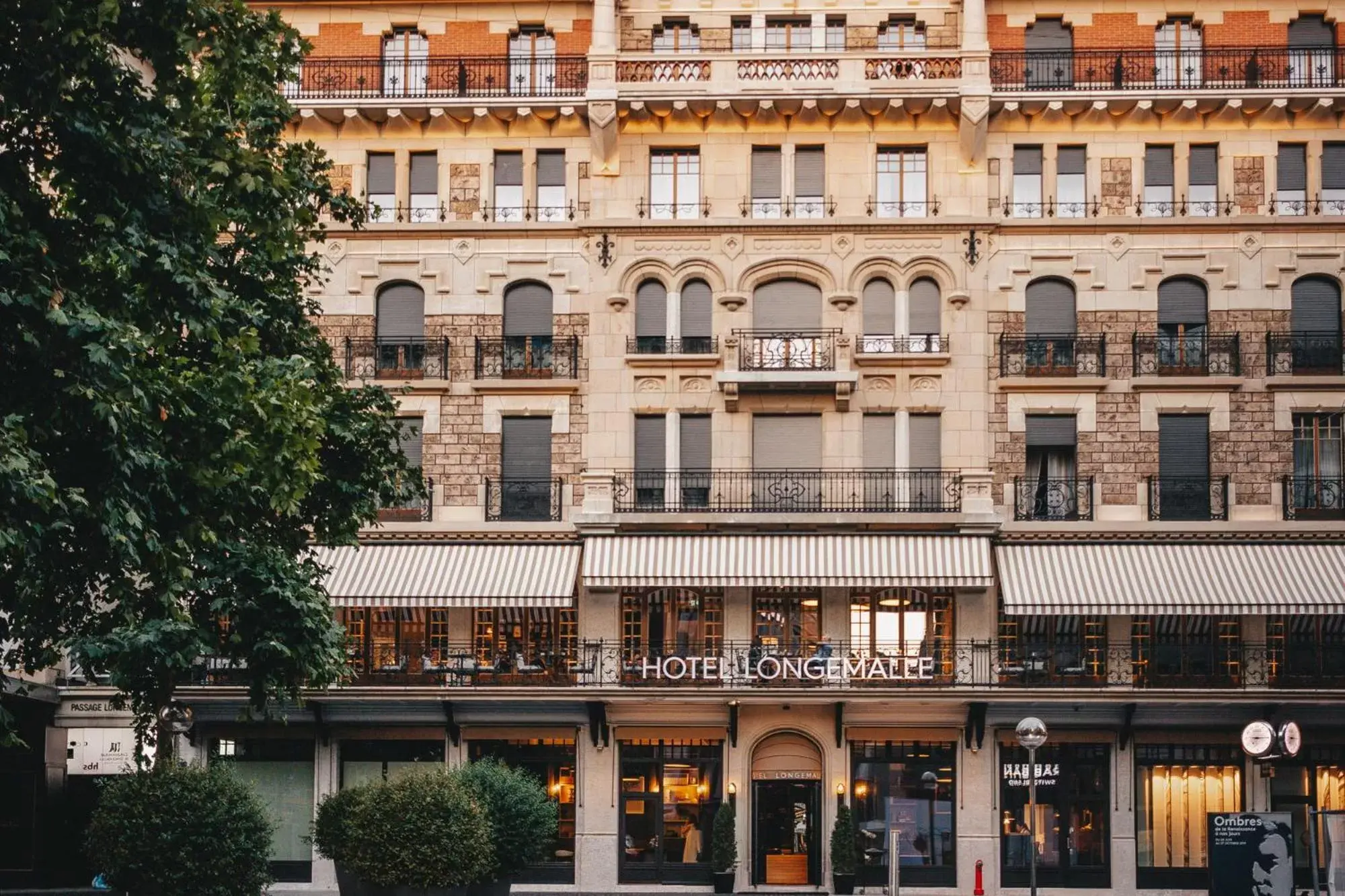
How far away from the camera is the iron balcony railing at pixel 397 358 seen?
43781 mm

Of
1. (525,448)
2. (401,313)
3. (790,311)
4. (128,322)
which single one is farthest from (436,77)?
(128,322)

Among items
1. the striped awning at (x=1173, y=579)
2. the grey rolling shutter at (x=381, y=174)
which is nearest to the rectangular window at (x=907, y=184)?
the striped awning at (x=1173, y=579)

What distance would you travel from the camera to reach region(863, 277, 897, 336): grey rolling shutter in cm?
4334

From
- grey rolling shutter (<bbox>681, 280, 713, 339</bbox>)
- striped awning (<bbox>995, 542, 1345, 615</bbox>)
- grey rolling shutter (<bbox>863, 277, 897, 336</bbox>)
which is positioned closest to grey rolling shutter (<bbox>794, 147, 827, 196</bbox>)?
grey rolling shutter (<bbox>863, 277, 897, 336</bbox>)

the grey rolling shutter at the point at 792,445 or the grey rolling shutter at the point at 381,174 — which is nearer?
the grey rolling shutter at the point at 792,445

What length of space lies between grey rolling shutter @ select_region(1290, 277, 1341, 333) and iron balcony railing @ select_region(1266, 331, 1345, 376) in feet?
1.57

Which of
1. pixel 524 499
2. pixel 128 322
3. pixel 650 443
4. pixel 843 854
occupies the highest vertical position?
pixel 650 443

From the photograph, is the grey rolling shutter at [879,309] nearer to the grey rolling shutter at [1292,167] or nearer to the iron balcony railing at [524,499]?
the iron balcony railing at [524,499]

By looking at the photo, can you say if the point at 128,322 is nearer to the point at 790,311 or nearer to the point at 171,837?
the point at 171,837

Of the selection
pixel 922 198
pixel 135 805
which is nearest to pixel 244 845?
pixel 135 805

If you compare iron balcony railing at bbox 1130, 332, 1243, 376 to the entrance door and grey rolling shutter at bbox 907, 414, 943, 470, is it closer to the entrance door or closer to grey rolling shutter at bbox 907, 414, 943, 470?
grey rolling shutter at bbox 907, 414, 943, 470

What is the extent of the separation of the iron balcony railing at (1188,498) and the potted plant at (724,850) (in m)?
11.9

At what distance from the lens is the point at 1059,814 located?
4175 centimetres

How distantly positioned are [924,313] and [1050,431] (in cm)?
405
